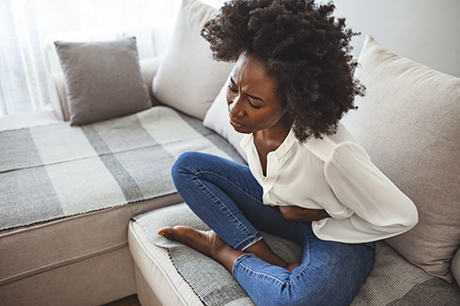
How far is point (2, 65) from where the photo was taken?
1.95m

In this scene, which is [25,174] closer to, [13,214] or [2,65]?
[13,214]

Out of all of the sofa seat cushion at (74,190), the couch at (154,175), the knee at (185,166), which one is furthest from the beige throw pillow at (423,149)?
the sofa seat cushion at (74,190)

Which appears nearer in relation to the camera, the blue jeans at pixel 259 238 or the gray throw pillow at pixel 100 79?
the blue jeans at pixel 259 238

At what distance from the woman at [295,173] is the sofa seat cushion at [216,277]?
0.03 m

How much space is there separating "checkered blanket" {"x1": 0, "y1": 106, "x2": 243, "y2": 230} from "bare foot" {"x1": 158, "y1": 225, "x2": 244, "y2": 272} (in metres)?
0.22

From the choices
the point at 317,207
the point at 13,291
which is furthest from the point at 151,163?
the point at 317,207

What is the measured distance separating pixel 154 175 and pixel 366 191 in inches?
31.3

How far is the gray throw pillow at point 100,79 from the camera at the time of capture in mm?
1670

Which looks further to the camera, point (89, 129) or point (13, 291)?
point (89, 129)

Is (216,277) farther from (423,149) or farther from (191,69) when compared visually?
(191,69)

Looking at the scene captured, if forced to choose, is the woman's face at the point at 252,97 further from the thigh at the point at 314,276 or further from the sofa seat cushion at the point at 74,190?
the sofa seat cushion at the point at 74,190

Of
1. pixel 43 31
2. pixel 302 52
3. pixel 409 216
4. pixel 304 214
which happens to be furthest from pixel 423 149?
pixel 43 31

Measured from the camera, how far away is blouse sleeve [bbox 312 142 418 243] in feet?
2.50

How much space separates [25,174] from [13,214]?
0.24m
